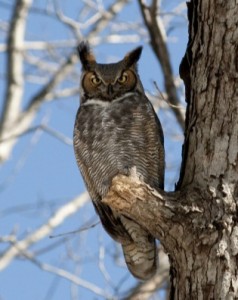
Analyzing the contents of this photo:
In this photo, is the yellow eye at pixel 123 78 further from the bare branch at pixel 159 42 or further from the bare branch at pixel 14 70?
the bare branch at pixel 14 70

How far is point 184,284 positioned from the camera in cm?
273

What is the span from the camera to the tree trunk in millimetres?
2676

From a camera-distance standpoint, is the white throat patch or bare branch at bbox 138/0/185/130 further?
bare branch at bbox 138/0/185/130

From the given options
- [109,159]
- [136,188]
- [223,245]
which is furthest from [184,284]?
[109,159]

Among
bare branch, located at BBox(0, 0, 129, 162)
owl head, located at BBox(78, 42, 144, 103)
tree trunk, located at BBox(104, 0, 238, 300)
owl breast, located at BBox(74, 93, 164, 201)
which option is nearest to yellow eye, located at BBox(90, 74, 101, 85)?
owl head, located at BBox(78, 42, 144, 103)

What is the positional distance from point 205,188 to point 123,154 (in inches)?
28.5

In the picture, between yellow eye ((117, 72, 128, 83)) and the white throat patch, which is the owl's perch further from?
yellow eye ((117, 72, 128, 83))

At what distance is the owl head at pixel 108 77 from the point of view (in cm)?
385

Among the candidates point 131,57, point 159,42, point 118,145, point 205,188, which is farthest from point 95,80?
point 205,188

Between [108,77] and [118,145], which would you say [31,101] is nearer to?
[108,77]

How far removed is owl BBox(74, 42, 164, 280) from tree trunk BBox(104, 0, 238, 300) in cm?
46

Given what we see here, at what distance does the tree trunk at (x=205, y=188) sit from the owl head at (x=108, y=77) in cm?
77

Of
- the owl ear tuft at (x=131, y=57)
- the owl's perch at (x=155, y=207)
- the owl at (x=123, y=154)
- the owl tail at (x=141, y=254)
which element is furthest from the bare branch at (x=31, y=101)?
the owl's perch at (x=155, y=207)

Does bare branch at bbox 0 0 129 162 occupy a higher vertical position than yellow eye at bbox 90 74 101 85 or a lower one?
lower
